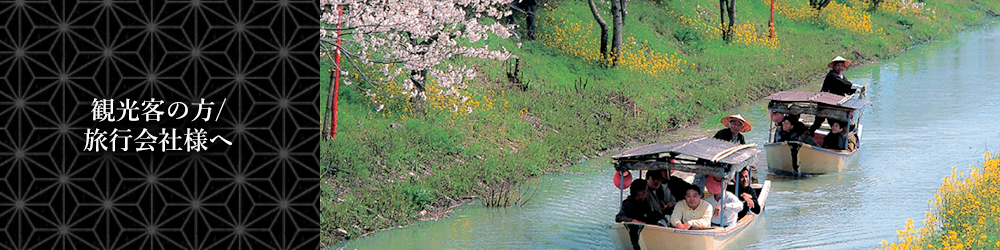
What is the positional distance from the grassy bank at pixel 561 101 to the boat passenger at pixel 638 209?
3.26 m

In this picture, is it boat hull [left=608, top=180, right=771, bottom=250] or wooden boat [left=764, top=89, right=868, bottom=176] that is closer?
boat hull [left=608, top=180, right=771, bottom=250]

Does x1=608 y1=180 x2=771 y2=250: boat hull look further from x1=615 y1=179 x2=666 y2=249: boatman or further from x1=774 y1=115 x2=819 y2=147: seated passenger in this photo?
x1=774 y1=115 x2=819 y2=147: seated passenger

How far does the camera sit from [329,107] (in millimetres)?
16188

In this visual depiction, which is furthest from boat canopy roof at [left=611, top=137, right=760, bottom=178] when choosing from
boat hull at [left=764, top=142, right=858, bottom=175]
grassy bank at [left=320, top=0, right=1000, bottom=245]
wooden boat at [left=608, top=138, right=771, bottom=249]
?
boat hull at [left=764, top=142, right=858, bottom=175]

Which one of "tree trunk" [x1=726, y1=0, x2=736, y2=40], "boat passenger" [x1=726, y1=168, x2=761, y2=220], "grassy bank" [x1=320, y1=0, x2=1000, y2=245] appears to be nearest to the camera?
"boat passenger" [x1=726, y1=168, x2=761, y2=220]

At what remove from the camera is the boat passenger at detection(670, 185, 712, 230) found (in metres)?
13.1

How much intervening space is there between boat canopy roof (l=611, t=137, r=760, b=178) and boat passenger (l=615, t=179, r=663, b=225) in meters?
0.30

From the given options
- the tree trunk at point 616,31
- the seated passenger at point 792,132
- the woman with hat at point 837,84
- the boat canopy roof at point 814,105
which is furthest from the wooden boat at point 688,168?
the tree trunk at point 616,31

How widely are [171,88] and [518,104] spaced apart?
13.0m

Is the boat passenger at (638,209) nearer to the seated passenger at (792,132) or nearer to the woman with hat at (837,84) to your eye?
the seated passenger at (792,132)

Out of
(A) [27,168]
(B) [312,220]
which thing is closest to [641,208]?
(B) [312,220]

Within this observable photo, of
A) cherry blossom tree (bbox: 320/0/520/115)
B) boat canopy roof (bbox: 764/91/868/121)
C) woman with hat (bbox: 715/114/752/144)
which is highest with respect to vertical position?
cherry blossom tree (bbox: 320/0/520/115)

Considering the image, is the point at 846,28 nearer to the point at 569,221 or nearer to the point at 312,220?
the point at 569,221

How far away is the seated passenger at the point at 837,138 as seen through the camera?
1936 centimetres
